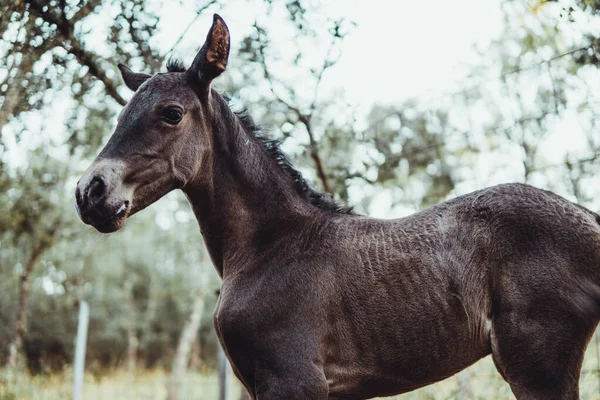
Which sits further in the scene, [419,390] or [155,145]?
[419,390]

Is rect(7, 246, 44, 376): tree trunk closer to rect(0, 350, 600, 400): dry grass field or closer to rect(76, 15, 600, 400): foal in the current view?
rect(0, 350, 600, 400): dry grass field

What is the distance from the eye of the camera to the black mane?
3.57 m

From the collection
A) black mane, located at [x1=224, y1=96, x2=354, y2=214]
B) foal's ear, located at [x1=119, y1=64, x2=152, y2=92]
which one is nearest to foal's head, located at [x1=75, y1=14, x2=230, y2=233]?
black mane, located at [x1=224, y1=96, x2=354, y2=214]

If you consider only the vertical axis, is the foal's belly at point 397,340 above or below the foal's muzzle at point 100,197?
below

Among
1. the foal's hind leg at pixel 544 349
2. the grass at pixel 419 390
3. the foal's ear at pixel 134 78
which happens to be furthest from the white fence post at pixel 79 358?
the foal's hind leg at pixel 544 349

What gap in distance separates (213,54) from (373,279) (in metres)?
1.56

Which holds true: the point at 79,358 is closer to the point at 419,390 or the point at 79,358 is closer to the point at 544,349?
the point at 419,390

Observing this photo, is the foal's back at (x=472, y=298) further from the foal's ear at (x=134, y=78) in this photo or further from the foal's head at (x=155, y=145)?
the foal's ear at (x=134, y=78)

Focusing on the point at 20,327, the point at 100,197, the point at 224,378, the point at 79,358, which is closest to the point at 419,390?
→ the point at 224,378

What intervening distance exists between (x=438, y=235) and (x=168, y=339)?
27.9 m

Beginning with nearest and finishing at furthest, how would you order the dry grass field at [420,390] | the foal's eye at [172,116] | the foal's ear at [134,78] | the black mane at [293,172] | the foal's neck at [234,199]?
the foal's eye at [172,116] → the foal's neck at [234,199] → the black mane at [293,172] → the foal's ear at [134,78] → the dry grass field at [420,390]

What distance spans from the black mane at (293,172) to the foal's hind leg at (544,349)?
48.9 inches

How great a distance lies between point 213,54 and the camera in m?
3.23

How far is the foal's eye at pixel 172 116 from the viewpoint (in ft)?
10.3
